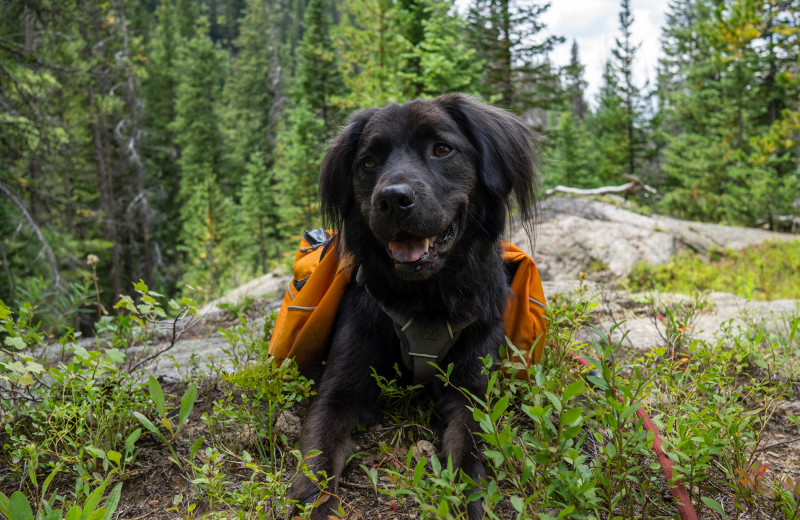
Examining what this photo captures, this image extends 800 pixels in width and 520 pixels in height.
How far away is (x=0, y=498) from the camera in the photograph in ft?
4.44

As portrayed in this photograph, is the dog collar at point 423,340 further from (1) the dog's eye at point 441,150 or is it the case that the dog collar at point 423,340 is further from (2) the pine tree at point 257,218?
(2) the pine tree at point 257,218

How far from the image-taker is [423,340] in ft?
7.93

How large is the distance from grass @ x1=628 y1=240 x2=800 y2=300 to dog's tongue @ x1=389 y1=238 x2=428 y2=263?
4979 millimetres

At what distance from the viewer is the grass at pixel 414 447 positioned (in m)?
1.41

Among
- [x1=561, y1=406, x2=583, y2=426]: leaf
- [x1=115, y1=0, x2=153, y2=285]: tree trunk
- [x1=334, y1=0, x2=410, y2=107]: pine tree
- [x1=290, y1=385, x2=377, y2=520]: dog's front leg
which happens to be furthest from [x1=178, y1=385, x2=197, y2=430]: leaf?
[x1=115, y1=0, x2=153, y2=285]: tree trunk

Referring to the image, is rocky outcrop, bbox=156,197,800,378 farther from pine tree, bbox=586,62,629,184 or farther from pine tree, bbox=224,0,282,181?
pine tree, bbox=224,0,282,181

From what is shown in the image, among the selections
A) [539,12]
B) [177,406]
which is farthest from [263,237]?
[177,406]

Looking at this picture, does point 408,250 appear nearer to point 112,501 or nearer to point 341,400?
point 341,400

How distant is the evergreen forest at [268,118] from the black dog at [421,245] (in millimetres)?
516

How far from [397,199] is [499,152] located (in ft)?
2.86

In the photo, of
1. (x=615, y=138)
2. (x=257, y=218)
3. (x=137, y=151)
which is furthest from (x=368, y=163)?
(x=615, y=138)

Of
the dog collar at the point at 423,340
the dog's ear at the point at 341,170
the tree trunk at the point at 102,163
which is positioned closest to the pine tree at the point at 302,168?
the tree trunk at the point at 102,163

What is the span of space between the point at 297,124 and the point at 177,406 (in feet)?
53.3

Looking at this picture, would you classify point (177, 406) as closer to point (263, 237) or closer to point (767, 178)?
point (767, 178)
